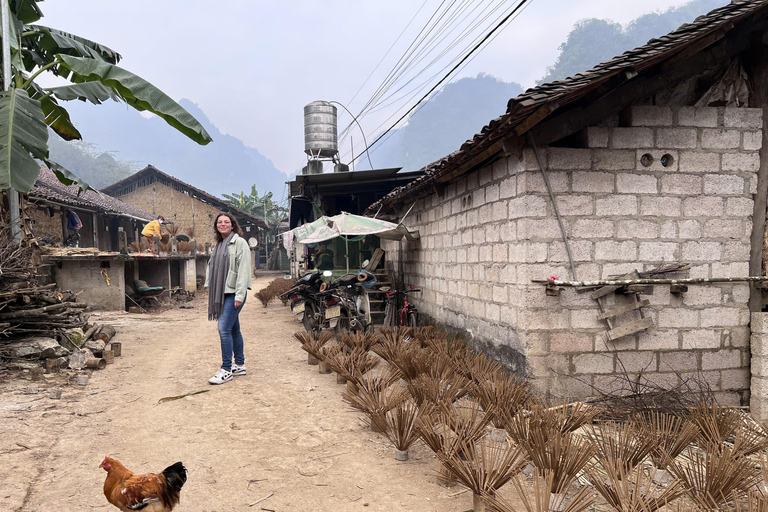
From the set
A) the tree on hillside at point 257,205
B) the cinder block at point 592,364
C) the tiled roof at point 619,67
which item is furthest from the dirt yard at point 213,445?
the tree on hillside at point 257,205

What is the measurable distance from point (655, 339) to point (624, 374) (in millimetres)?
488

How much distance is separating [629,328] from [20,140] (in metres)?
6.90

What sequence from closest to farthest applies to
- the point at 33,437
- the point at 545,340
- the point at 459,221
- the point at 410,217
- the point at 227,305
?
the point at 33,437 < the point at 545,340 < the point at 227,305 < the point at 459,221 < the point at 410,217

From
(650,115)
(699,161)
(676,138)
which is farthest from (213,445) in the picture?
(699,161)

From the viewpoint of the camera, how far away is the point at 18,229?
6828 millimetres

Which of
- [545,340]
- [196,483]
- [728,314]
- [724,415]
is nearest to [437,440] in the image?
[196,483]

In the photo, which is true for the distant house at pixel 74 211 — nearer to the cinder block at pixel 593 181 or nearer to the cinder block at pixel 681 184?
the cinder block at pixel 593 181

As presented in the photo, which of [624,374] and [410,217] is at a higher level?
[410,217]

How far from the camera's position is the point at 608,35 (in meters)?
117

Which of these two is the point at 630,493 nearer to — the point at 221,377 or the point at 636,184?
the point at 636,184

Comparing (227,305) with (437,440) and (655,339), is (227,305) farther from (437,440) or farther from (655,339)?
(655,339)

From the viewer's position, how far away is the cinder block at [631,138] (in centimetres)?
460

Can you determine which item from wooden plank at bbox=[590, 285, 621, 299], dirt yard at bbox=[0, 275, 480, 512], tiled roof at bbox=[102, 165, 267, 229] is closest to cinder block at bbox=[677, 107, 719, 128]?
wooden plank at bbox=[590, 285, 621, 299]

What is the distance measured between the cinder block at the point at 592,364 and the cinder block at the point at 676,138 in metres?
2.27
